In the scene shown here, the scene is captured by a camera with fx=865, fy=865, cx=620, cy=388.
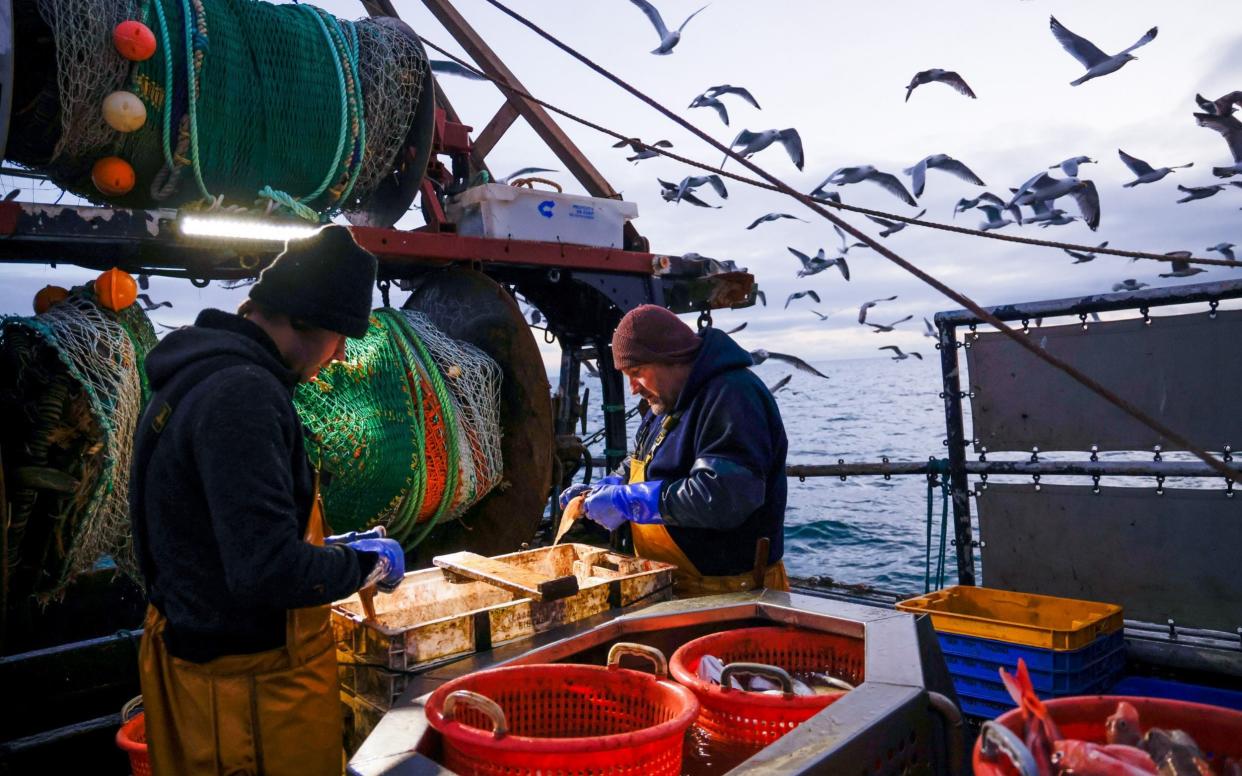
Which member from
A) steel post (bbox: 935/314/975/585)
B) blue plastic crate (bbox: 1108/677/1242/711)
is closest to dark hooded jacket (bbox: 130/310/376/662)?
blue plastic crate (bbox: 1108/677/1242/711)

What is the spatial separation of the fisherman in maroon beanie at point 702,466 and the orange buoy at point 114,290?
81.4 inches

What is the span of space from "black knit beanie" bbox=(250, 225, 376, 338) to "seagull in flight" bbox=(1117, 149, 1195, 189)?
8261 millimetres

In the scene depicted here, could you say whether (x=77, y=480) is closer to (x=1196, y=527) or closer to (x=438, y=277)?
(x=438, y=277)

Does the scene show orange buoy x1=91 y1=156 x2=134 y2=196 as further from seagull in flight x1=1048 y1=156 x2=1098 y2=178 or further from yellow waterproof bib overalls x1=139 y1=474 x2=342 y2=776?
seagull in flight x1=1048 y1=156 x2=1098 y2=178

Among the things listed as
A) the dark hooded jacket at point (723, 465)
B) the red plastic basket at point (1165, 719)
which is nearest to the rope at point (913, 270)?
the red plastic basket at point (1165, 719)

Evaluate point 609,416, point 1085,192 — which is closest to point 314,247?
point 609,416

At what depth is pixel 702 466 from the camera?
339 cm

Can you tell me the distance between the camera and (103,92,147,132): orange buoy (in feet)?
11.8

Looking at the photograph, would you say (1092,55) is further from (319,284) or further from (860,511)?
(860,511)

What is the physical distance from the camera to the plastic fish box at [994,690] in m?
3.74

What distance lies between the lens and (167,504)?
2162 mm

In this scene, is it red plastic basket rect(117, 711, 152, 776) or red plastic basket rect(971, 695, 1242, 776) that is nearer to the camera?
red plastic basket rect(971, 695, 1242, 776)

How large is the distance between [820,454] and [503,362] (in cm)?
3979

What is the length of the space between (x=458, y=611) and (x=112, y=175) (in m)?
2.54
